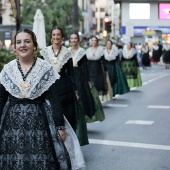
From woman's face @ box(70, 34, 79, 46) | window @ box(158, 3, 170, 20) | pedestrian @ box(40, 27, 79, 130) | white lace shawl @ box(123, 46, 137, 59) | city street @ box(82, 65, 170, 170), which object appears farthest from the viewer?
window @ box(158, 3, 170, 20)

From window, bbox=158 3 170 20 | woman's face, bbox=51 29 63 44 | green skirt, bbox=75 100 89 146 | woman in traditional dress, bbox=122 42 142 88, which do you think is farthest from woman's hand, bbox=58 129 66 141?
window, bbox=158 3 170 20

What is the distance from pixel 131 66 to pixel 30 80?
15.0 m

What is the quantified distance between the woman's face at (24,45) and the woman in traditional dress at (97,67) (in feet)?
28.0

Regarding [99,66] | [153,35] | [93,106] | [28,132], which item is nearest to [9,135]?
[28,132]

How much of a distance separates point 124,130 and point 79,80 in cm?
172

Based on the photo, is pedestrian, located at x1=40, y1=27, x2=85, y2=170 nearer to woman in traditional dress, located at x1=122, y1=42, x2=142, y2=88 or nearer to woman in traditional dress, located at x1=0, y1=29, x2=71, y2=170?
woman in traditional dress, located at x1=0, y1=29, x2=71, y2=170

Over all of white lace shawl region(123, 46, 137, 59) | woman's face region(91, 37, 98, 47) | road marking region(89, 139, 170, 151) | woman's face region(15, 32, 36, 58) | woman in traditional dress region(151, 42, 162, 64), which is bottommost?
woman in traditional dress region(151, 42, 162, 64)

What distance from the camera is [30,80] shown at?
4.79m

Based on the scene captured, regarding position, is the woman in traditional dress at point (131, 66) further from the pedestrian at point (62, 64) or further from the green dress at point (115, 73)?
the pedestrian at point (62, 64)

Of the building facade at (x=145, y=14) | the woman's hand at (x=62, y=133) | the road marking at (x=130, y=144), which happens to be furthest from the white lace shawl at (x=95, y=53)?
the building facade at (x=145, y=14)

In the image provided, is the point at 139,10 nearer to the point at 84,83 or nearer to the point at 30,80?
the point at 84,83

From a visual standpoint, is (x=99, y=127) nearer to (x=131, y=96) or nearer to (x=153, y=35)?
(x=131, y=96)

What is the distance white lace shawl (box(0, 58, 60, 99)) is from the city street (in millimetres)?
2838

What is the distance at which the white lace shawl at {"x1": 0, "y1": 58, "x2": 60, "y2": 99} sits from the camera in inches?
187
